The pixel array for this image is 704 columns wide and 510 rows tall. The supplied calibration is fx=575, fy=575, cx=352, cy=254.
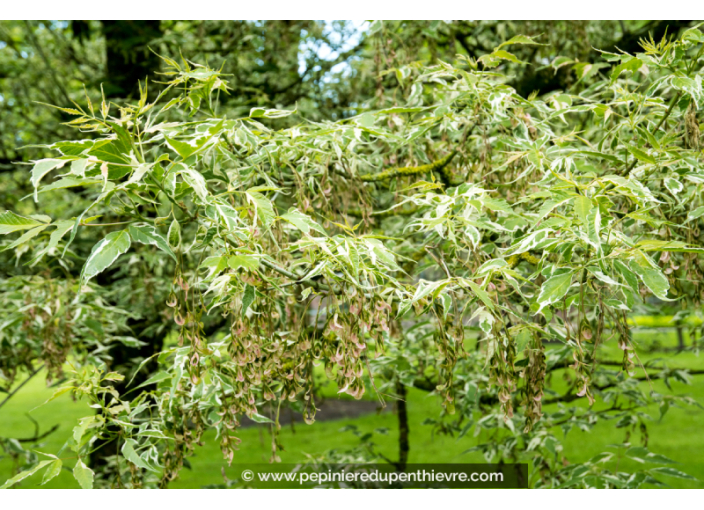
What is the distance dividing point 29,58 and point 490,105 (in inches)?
90.9

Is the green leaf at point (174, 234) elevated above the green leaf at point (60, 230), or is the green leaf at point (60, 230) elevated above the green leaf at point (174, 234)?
the green leaf at point (60, 230)

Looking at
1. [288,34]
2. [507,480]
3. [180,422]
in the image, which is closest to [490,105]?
[180,422]

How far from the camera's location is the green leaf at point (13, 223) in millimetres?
755

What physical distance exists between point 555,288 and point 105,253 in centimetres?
55

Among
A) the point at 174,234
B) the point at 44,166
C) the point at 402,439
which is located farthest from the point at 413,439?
the point at 44,166

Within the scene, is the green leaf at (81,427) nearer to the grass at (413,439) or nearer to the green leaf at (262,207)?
Result: the green leaf at (262,207)

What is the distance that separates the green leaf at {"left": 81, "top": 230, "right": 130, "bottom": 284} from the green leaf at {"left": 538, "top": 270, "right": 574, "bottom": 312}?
0.50m

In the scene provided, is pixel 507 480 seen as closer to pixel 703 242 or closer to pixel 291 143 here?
pixel 703 242

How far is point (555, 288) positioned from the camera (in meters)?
0.73

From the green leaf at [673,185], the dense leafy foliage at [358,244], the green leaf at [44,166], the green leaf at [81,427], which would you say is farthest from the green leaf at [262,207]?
the green leaf at [673,185]

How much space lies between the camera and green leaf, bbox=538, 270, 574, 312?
2.35ft

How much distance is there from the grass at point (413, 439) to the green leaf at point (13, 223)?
1.92 meters

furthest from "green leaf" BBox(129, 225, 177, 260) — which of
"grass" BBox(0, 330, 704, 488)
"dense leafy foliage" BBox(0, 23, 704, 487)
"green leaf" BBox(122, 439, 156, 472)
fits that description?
"grass" BBox(0, 330, 704, 488)

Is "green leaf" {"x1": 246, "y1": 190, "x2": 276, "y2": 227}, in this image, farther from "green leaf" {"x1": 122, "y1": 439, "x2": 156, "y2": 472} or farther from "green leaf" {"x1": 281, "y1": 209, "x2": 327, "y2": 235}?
"green leaf" {"x1": 122, "y1": 439, "x2": 156, "y2": 472}
